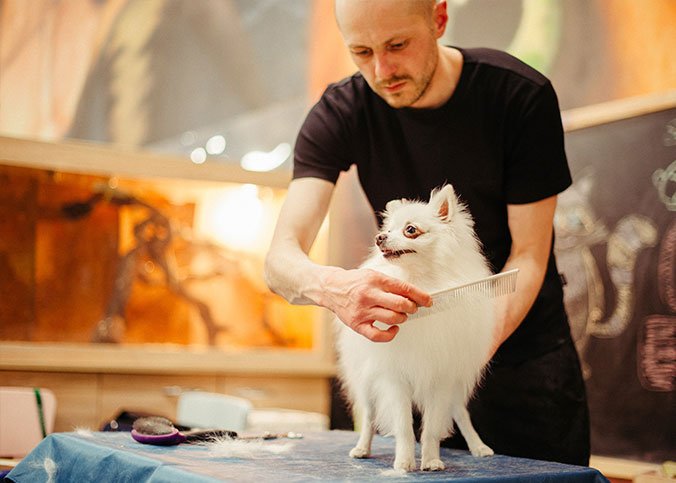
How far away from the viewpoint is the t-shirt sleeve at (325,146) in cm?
208

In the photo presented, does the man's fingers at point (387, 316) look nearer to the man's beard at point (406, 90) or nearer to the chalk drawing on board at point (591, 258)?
the man's beard at point (406, 90)

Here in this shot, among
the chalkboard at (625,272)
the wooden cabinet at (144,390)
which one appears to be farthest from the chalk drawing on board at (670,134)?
the wooden cabinet at (144,390)

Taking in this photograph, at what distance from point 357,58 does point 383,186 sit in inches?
13.4

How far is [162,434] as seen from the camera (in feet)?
5.80

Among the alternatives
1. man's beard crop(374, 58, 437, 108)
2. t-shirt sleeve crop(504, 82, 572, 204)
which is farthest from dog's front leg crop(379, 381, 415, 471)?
man's beard crop(374, 58, 437, 108)

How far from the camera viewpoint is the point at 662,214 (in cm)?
320

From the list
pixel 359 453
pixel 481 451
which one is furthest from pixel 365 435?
pixel 481 451

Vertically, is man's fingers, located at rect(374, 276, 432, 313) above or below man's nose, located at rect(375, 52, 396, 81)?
below

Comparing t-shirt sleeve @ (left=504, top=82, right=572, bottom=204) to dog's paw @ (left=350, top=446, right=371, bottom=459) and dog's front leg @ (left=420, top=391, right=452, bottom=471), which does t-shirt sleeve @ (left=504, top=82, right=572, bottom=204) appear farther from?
dog's paw @ (left=350, top=446, right=371, bottom=459)

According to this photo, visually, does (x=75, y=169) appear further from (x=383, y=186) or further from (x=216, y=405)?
(x=383, y=186)

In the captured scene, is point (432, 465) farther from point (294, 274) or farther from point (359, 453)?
point (294, 274)

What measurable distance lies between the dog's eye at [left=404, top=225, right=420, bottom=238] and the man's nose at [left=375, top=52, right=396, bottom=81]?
40 cm

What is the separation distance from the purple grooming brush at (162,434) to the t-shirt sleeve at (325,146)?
70cm

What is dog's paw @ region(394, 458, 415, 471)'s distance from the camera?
157 cm
